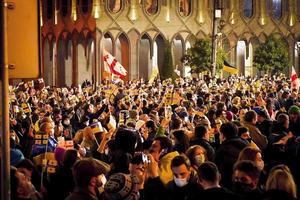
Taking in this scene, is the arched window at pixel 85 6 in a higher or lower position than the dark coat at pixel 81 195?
higher

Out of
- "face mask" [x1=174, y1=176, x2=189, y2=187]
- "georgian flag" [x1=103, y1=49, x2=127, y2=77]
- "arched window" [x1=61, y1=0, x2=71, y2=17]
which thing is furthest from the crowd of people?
"arched window" [x1=61, y1=0, x2=71, y2=17]

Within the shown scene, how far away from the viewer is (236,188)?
6.23 meters

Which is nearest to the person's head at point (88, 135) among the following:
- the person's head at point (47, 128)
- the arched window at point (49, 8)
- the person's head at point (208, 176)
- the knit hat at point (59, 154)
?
the person's head at point (47, 128)

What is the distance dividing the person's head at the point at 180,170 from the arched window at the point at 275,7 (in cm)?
4739

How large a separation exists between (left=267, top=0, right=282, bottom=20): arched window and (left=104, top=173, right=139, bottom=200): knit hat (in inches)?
1891

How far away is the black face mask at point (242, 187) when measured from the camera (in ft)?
20.2

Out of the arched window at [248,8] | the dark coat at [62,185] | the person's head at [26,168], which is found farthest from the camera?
the arched window at [248,8]

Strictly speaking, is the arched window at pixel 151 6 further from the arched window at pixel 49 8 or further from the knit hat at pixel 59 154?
the knit hat at pixel 59 154

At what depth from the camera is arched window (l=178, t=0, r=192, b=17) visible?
48.1 meters

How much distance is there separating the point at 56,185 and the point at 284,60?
42438 millimetres

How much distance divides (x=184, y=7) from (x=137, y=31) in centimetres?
487

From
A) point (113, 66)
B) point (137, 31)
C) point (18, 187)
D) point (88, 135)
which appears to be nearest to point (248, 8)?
point (137, 31)

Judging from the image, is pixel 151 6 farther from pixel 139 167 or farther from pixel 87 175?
pixel 87 175

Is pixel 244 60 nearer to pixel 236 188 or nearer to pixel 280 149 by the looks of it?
pixel 280 149
